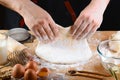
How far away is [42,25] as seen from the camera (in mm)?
1295

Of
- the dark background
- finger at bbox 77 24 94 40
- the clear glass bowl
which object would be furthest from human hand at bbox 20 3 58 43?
the dark background

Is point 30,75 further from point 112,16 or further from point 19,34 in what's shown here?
point 112,16

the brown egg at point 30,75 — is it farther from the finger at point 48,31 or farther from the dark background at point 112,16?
the dark background at point 112,16

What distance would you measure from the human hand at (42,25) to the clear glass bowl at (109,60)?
0.21m

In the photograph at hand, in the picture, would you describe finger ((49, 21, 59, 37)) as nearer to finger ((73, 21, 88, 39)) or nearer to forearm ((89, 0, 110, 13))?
finger ((73, 21, 88, 39))

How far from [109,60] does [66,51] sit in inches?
8.2

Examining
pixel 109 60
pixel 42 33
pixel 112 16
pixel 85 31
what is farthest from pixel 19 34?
pixel 112 16

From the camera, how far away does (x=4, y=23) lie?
2145mm

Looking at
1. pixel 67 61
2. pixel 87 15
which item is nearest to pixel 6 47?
pixel 67 61

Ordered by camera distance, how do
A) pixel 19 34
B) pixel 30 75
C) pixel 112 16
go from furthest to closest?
pixel 112 16, pixel 19 34, pixel 30 75

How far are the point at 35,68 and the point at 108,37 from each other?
1.52 feet

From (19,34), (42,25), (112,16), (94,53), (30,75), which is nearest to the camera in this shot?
(30,75)

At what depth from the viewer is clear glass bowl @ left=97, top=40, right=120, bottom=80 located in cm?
120

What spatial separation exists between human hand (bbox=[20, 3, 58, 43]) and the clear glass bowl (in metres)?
0.21
